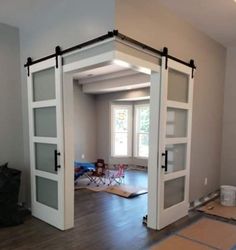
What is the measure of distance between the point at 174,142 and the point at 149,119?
0.53 m

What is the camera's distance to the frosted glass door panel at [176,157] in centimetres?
322

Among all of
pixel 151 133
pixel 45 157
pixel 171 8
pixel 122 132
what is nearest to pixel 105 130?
pixel 122 132

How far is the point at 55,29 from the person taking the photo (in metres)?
2.92

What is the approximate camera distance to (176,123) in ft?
10.8

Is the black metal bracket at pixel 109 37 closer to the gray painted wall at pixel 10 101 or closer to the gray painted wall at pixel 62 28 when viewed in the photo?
the gray painted wall at pixel 62 28

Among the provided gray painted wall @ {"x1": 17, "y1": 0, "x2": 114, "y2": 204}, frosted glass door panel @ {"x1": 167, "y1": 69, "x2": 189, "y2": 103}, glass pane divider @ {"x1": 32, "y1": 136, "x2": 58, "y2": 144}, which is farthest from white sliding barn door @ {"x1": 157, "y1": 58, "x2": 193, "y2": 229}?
glass pane divider @ {"x1": 32, "y1": 136, "x2": 58, "y2": 144}

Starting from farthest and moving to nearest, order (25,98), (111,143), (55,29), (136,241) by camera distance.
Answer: (111,143) < (25,98) < (55,29) < (136,241)

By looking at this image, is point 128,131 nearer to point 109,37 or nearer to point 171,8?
point 171,8

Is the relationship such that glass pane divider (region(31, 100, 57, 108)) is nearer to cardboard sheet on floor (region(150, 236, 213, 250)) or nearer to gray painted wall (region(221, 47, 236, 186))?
cardboard sheet on floor (region(150, 236, 213, 250))

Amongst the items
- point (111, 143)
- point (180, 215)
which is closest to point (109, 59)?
point (180, 215)

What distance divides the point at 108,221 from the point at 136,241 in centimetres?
71

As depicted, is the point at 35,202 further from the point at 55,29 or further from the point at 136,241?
the point at 55,29

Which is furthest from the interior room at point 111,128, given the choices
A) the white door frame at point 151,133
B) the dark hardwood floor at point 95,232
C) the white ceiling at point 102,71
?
the white door frame at point 151,133

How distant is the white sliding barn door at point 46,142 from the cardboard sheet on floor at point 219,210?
7.77 ft
